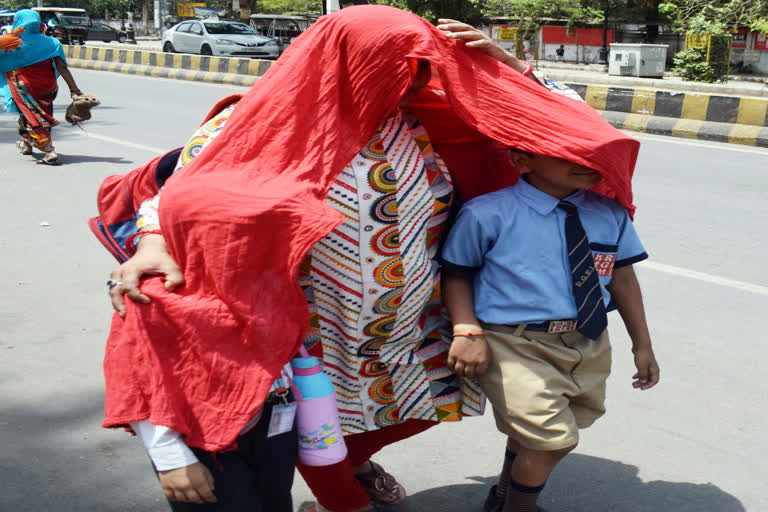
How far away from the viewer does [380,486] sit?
288cm

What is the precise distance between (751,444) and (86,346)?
10.1 ft

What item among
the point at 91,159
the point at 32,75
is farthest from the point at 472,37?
the point at 32,75

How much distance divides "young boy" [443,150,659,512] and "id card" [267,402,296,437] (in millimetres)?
521

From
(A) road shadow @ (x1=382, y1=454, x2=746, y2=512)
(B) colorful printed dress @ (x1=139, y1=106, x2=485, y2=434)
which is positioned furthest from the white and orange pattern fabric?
(A) road shadow @ (x1=382, y1=454, x2=746, y2=512)

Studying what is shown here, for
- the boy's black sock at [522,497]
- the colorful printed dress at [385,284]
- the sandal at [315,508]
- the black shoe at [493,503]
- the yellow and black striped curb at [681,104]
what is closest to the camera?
the colorful printed dress at [385,284]

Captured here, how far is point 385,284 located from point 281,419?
45 cm

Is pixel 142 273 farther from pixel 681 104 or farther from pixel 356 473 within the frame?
pixel 681 104

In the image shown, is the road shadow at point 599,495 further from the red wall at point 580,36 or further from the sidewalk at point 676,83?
the red wall at point 580,36

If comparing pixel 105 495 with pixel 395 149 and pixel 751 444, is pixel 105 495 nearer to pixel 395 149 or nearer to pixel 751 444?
pixel 395 149

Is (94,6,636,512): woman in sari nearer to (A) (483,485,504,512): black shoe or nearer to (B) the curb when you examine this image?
(A) (483,485,504,512): black shoe

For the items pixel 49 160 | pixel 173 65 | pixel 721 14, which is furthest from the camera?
pixel 173 65

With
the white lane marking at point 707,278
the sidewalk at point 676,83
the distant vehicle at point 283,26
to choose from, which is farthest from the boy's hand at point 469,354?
the distant vehicle at point 283,26

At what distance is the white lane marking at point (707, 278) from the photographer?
498 centimetres

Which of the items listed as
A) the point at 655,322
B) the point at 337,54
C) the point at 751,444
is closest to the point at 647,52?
the point at 655,322
